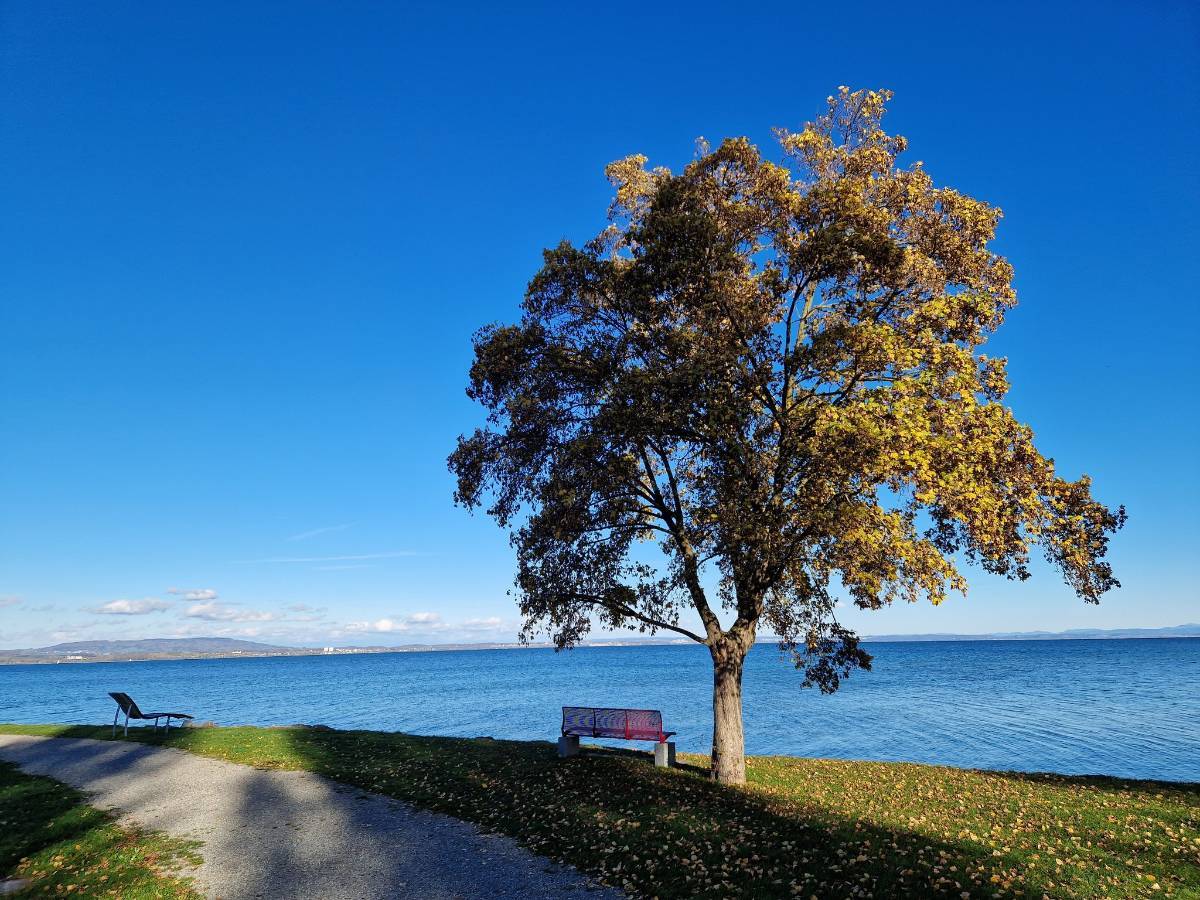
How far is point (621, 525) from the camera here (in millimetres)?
18188

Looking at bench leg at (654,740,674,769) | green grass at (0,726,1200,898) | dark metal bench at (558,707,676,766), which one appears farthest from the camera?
dark metal bench at (558,707,676,766)

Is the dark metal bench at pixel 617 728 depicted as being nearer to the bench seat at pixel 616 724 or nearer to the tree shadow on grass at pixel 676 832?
the bench seat at pixel 616 724

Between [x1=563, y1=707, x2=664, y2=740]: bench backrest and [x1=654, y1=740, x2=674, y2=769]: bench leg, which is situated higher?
[x1=563, y1=707, x2=664, y2=740]: bench backrest

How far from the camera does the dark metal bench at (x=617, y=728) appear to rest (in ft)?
61.8

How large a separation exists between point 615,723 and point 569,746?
1843 millimetres

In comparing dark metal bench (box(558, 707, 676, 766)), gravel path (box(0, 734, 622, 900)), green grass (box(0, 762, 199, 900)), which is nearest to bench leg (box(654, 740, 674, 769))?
dark metal bench (box(558, 707, 676, 766))

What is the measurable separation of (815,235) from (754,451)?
16.5 ft

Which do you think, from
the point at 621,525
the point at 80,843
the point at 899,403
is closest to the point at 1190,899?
the point at 899,403

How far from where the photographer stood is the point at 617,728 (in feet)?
64.0

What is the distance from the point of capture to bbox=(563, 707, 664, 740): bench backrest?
18.9m

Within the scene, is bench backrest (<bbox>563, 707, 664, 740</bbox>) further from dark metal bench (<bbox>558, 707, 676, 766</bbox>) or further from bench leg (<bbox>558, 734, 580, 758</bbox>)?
bench leg (<bbox>558, 734, 580, 758</bbox>)

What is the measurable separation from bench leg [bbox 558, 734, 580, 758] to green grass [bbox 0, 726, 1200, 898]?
0.41 meters

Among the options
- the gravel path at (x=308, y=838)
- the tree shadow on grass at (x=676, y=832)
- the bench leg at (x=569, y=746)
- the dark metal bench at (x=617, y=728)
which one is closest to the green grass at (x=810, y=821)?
the tree shadow on grass at (x=676, y=832)

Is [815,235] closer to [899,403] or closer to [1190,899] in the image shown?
[899,403]
